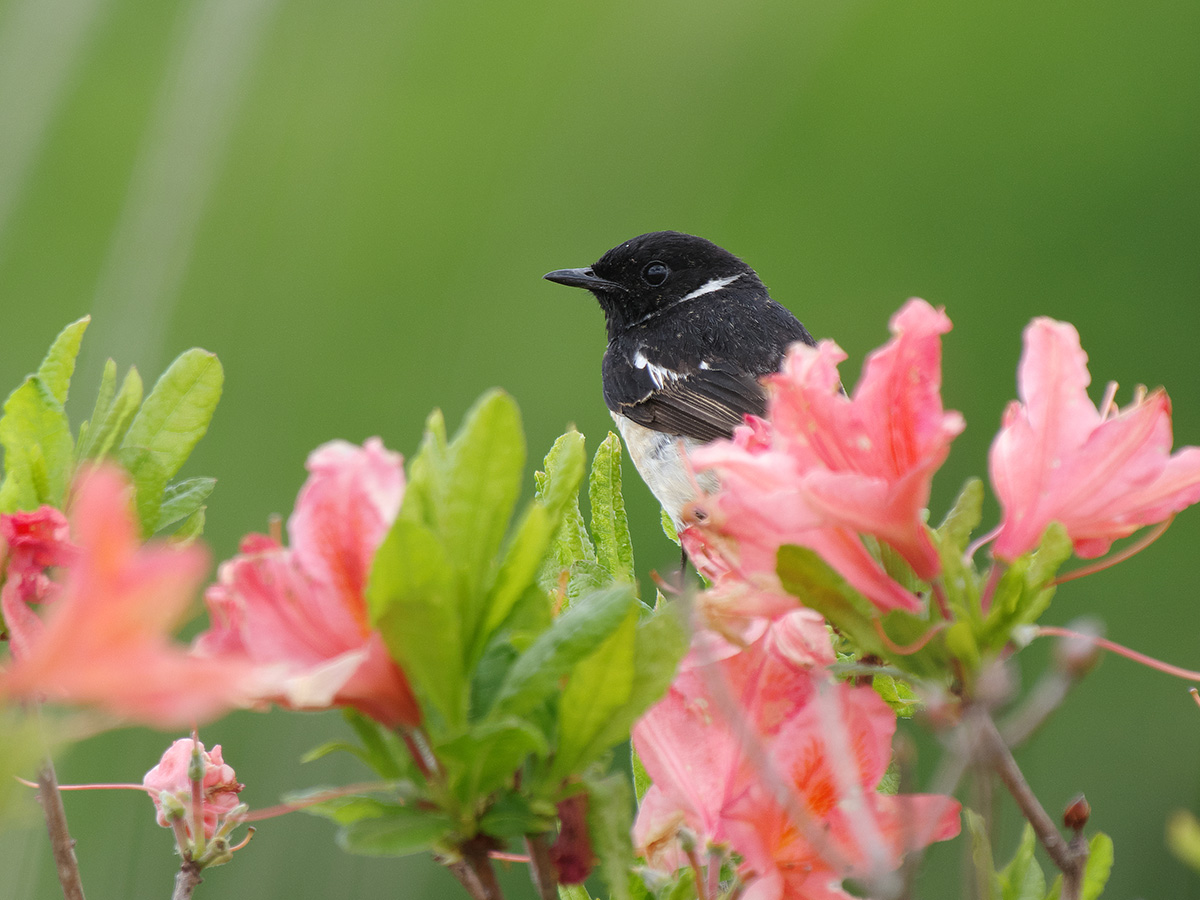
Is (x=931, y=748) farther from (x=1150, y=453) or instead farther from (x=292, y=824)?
(x=1150, y=453)

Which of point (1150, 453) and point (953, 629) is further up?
point (1150, 453)

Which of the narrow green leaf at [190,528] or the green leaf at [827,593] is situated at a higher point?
the green leaf at [827,593]

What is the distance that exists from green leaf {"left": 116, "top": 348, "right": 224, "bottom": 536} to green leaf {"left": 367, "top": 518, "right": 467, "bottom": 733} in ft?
1.07

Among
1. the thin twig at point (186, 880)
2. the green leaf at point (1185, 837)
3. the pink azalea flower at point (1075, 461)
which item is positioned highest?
the pink azalea flower at point (1075, 461)

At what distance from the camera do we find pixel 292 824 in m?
5.21

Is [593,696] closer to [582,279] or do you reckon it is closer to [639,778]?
[639,778]

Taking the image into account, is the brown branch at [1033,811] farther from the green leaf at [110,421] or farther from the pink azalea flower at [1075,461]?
the green leaf at [110,421]

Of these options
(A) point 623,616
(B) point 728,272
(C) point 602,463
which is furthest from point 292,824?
(A) point 623,616

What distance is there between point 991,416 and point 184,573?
6164 millimetres

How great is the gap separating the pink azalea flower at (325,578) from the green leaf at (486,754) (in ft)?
0.14

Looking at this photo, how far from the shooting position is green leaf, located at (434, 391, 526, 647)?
0.54m

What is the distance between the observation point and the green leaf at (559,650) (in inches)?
20.6

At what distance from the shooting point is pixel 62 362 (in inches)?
31.1

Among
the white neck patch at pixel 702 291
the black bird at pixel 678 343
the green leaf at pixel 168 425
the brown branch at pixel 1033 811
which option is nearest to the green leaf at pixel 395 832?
the brown branch at pixel 1033 811
